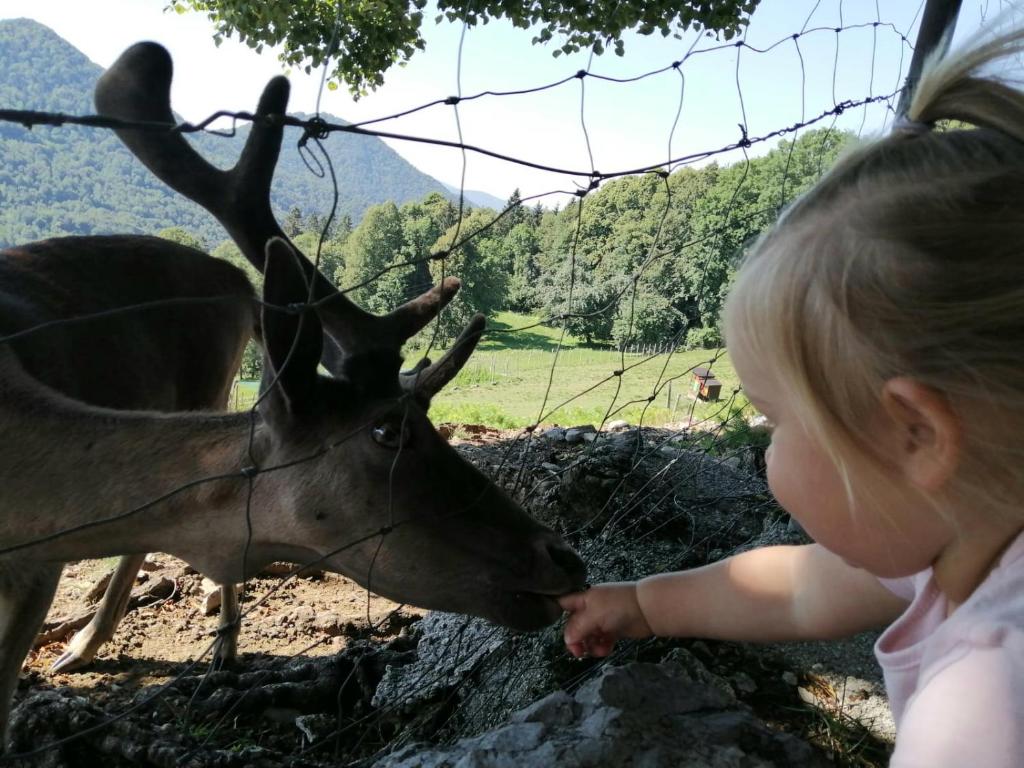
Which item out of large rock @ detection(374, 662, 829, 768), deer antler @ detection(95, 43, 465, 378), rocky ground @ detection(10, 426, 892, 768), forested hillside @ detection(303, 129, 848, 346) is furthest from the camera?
forested hillside @ detection(303, 129, 848, 346)

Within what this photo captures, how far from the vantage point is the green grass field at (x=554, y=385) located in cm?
1044

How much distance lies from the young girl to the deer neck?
4.94 feet

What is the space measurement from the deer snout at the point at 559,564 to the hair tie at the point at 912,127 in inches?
53.3

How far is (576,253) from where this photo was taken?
20.0ft

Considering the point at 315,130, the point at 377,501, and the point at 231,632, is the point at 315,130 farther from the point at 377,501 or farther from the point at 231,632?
the point at 231,632

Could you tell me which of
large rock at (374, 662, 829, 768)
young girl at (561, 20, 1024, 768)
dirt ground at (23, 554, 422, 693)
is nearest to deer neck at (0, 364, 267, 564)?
large rock at (374, 662, 829, 768)

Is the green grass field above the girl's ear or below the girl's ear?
Result: below

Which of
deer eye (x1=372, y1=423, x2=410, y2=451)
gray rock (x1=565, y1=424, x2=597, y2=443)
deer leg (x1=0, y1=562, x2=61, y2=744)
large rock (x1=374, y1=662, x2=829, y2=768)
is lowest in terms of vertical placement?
gray rock (x1=565, y1=424, x2=597, y2=443)

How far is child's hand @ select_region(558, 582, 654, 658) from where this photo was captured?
174cm

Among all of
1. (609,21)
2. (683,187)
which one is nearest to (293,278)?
(609,21)

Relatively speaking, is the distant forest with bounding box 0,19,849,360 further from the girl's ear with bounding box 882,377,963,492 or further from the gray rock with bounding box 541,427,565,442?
the gray rock with bounding box 541,427,565,442

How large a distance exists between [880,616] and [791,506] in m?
0.55

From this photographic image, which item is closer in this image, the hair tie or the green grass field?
the hair tie

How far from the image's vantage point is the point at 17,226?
52.4 ft
